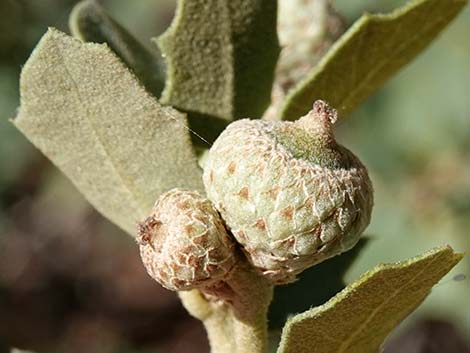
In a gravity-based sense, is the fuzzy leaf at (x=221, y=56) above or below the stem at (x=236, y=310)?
above

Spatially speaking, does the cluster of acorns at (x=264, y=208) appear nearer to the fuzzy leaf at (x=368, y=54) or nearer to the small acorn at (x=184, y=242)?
the small acorn at (x=184, y=242)

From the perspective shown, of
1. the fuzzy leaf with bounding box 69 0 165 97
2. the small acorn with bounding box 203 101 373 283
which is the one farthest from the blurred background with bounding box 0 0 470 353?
the small acorn with bounding box 203 101 373 283

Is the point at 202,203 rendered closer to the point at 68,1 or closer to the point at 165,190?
the point at 165,190

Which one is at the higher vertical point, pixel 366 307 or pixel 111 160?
pixel 366 307

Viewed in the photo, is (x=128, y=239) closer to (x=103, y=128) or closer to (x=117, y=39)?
(x=117, y=39)

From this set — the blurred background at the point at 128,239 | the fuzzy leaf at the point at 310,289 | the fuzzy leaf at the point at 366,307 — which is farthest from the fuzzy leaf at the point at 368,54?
the blurred background at the point at 128,239

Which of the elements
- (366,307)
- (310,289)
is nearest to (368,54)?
(310,289)

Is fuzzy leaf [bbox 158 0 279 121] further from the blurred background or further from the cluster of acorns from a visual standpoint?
the blurred background
